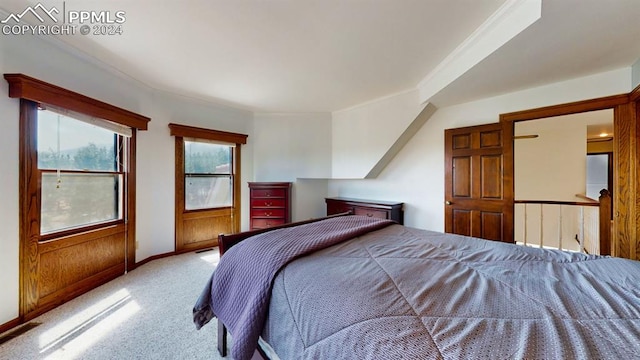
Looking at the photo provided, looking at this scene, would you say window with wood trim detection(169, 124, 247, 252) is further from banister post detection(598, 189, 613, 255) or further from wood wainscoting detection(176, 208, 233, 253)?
banister post detection(598, 189, 613, 255)

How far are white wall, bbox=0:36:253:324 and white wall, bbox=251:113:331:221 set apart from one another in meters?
0.22

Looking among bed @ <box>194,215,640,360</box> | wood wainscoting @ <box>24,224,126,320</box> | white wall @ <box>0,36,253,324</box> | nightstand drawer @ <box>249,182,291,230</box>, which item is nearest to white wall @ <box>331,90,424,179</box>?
nightstand drawer @ <box>249,182,291,230</box>

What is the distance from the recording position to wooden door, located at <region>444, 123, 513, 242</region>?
9.45ft

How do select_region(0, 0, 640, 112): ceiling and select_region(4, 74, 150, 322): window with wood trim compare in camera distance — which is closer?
select_region(0, 0, 640, 112): ceiling

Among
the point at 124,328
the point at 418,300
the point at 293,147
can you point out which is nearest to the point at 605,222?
the point at 418,300

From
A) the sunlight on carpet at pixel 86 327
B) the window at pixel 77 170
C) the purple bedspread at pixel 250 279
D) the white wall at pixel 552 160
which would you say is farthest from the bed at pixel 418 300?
the white wall at pixel 552 160

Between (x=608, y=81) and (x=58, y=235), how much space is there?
557 cm

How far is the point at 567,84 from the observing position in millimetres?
2568

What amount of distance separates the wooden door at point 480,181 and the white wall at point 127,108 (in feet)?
10.9

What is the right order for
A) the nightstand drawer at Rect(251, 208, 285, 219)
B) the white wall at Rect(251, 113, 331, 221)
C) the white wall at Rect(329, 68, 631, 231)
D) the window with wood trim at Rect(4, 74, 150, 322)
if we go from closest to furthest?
the window with wood trim at Rect(4, 74, 150, 322)
the white wall at Rect(329, 68, 631, 231)
the nightstand drawer at Rect(251, 208, 285, 219)
the white wall at Rect(251, 113, 331, 221)

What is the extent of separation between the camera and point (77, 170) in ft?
7.99

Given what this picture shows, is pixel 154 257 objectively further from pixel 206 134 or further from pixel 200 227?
pixel 206 134

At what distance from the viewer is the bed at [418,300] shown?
69 cm

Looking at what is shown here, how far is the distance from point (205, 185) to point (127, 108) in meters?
1.47
